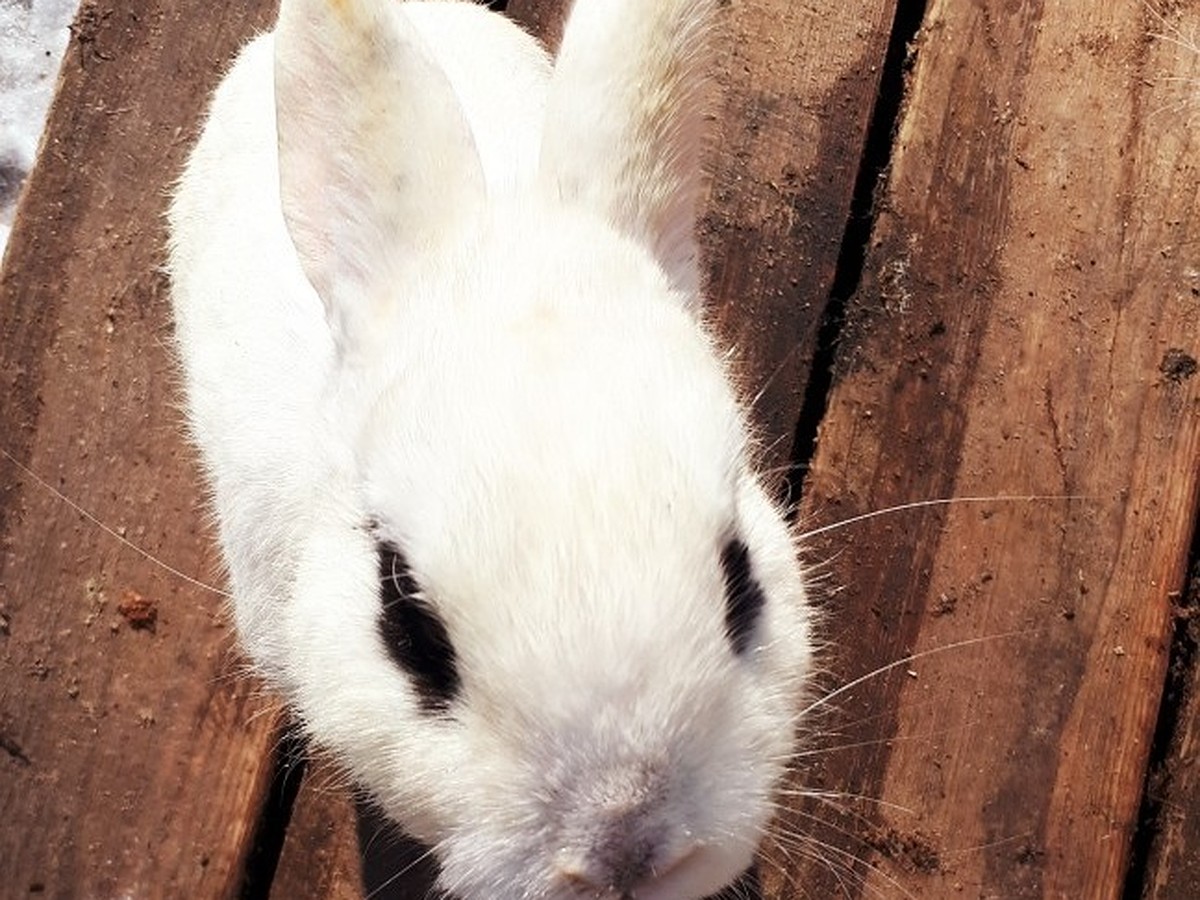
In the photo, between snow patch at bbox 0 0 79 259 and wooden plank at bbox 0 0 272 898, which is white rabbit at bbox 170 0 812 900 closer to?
wooden plank at bbox 0 0 272 898

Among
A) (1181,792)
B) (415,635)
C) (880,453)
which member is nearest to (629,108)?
(415,635)

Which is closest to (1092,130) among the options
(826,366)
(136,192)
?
(826,366)

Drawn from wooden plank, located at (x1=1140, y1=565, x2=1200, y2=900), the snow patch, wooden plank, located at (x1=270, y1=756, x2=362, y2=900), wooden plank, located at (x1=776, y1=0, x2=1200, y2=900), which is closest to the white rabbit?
wooden plank, located at (x1=270, y1=756, x2=362, y2=900)

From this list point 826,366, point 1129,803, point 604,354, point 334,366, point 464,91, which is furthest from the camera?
point 826,366

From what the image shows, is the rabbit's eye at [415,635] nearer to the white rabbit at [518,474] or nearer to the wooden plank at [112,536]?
the white rabbit at [518,474]

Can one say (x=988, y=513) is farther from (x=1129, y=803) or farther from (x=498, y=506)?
(x=498, y=506)

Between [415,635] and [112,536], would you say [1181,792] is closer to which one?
[415,635]
